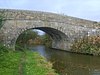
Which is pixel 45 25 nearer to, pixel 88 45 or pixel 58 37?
pixel 88 45

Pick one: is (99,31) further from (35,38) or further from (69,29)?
(35,38)

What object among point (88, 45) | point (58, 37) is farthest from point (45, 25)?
point (58, 37)

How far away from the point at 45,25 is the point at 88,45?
4630mm

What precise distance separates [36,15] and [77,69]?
11205 millimetres

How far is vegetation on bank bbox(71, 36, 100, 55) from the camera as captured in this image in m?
26.2

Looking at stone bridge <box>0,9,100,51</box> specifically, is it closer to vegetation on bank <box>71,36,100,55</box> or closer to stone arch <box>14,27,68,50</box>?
stone arch <box>14,27,68,50</box>

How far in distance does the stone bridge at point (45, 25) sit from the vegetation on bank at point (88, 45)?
78 cm

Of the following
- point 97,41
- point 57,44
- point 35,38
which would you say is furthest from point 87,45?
point 35,38

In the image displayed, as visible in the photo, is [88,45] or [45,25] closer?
[88,45]

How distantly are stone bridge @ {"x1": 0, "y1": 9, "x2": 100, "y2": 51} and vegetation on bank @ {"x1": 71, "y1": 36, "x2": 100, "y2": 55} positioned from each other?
2.56 feet

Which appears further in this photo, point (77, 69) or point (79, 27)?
point (79, 27)

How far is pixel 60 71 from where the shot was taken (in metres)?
16.3

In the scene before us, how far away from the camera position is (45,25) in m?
28.1

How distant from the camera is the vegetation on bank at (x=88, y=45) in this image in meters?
26.2
